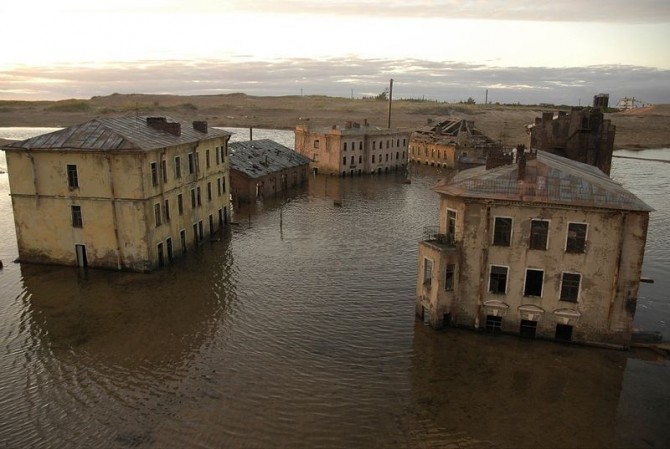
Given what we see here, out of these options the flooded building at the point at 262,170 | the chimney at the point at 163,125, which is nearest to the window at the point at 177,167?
the chimney at the point at 163,125

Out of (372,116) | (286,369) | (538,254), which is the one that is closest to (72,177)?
(286,369)

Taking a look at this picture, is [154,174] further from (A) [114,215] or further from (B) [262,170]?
(B) [262,170]

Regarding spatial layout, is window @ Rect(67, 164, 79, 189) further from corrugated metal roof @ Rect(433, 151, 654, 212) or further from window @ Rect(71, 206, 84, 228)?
corrugated metal roof @ Rect(433, 151, 654, 212)

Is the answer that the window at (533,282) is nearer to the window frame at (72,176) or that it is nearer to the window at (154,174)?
the window at (154,174)

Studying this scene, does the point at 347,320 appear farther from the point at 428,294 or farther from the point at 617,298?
the point at 617,298

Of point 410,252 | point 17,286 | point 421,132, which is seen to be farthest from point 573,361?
point 421,132

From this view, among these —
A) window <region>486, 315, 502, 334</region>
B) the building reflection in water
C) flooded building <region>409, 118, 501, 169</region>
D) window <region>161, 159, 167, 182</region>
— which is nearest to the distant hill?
flooded building <region>409, 118, 501, 169</region>
